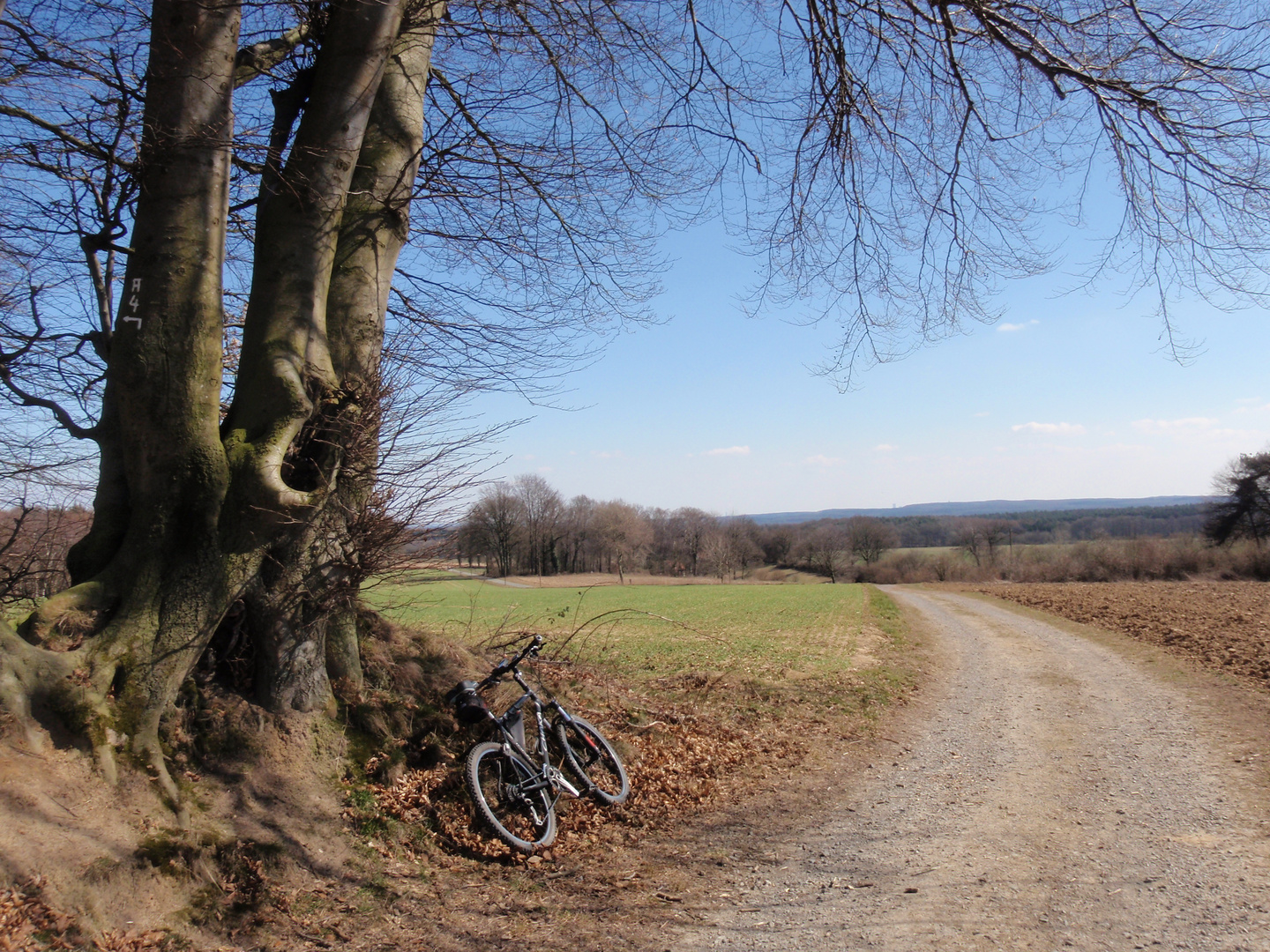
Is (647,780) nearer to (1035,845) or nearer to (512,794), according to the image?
(512,794)

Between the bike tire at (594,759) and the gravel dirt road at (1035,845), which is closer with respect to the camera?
the gravel dirt road at (1035,845)

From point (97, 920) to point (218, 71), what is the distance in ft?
15.0

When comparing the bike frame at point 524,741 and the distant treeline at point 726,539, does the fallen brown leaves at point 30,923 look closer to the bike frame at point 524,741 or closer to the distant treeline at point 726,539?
the bike frame at point 524,741

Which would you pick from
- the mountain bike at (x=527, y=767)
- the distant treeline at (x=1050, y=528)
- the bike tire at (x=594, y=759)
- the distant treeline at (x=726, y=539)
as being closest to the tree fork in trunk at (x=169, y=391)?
the mountain bike at (x=527, y=767)

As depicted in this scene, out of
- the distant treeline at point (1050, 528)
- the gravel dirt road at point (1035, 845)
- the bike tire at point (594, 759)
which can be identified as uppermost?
the bike tire at point (594, 759)

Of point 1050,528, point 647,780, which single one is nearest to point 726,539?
point 1050,528

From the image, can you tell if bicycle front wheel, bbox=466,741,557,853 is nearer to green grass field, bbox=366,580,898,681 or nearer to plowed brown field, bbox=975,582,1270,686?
green grass field, bbox=366,580,898,681

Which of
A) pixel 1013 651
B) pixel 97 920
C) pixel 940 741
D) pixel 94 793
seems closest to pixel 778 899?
pixel 97 920

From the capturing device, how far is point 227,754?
4633mm

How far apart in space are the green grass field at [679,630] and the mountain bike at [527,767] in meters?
1.07

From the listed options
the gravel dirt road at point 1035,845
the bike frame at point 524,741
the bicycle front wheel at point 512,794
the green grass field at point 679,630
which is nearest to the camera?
the gravel dirt road at point 1035,845

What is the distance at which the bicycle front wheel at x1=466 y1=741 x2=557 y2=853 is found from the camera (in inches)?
199

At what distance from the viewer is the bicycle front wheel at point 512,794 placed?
5.05m

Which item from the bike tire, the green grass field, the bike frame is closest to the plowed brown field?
the green grass field
